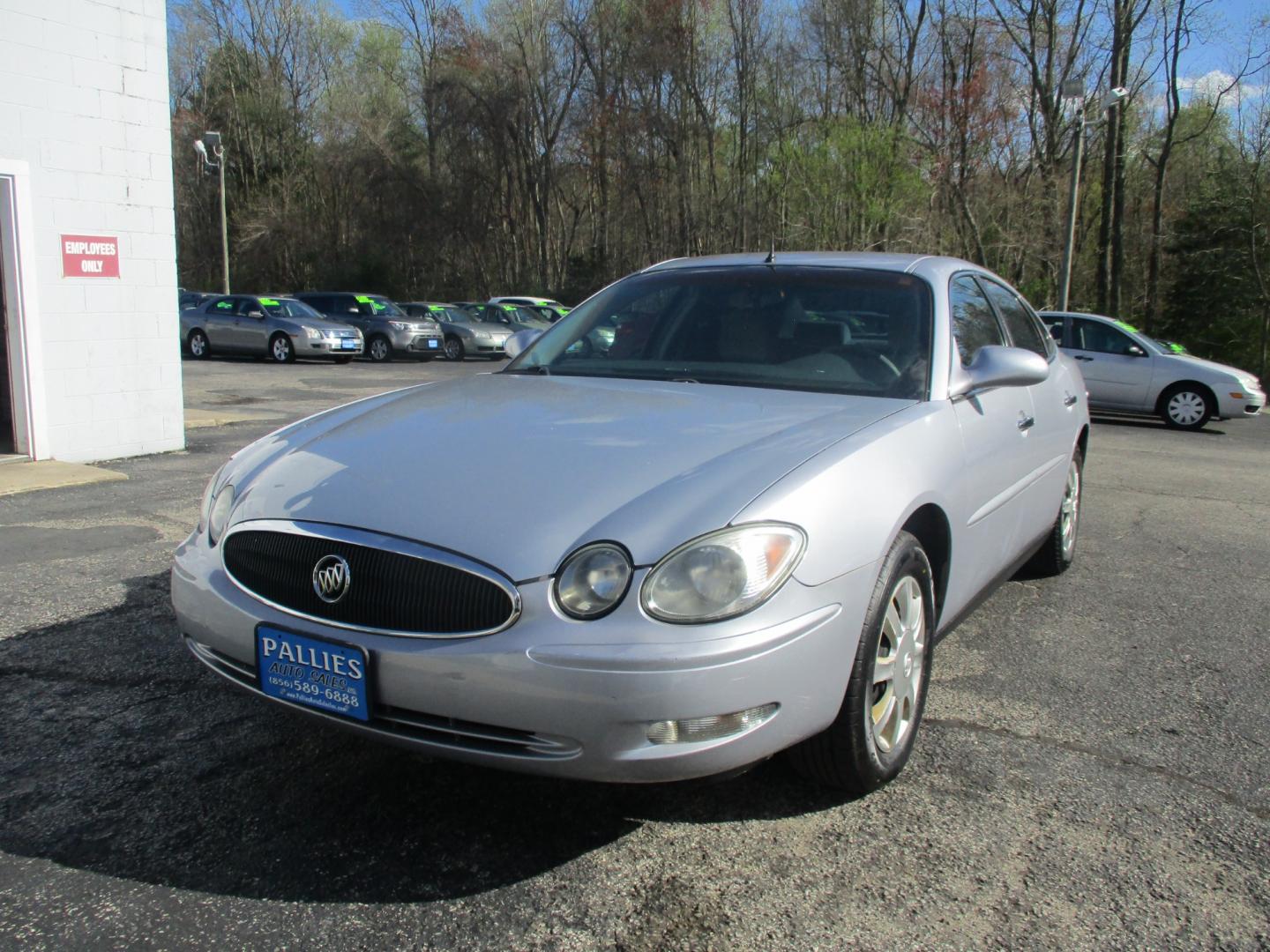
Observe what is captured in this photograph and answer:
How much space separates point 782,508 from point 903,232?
98.9ft

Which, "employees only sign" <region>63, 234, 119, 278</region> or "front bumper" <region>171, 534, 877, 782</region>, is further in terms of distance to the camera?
"employees only sign" <region>63, 234, 119, 278</region>

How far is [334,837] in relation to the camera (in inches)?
104

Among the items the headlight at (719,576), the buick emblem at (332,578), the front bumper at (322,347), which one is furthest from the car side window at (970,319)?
the front bumper at (322,347)

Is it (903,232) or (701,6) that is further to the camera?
(701,6)

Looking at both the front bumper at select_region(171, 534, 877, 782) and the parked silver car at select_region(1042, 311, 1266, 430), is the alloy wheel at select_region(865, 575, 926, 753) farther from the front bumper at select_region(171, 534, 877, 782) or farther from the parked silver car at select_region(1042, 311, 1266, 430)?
the parked silver car at select_region(1042, 311, 1266, 430)

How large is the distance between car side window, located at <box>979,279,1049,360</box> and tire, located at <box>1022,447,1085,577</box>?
0.62 m

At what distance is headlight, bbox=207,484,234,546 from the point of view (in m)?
2.93

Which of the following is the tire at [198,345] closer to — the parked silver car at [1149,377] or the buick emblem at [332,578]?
the parked silver car at [1149,377]

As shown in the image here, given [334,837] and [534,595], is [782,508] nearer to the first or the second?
[534,595]

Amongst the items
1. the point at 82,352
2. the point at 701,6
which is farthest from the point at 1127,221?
the point at 82,352

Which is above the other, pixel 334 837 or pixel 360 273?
pixel 360 273

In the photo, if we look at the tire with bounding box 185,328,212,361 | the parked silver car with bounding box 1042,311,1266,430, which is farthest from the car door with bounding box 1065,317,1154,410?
the tire with bounding box 185,328,212,361

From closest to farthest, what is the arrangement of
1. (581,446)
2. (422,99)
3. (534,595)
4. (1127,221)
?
(534,595) → (581,446) → (1127,221) → (422,99)

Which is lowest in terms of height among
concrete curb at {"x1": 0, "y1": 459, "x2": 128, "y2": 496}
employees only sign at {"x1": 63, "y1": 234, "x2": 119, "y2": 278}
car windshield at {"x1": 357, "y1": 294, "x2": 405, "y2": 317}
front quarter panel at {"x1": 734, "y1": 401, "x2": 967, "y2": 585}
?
concrete curb at {"x1": 0, "y1": 459, "x2": 128, "y2": 496}
